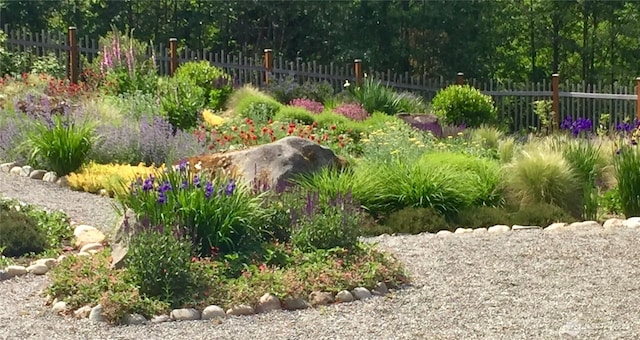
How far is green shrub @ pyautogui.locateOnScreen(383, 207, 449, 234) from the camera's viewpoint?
9500 millimetres

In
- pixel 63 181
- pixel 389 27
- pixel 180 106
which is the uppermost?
pixel 389 27

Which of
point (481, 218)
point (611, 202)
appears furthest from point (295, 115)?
point (481, 218)

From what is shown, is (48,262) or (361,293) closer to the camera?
(361,293)

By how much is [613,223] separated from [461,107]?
9.96 metres

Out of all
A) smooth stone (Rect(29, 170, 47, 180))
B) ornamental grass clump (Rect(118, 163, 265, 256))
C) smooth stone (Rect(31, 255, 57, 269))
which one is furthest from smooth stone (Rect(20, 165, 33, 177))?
ornamental grass clump (Rect(118, 163, 265, 256))

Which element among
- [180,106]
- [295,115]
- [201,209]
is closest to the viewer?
[201,209]

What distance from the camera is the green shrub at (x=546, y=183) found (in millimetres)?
10656

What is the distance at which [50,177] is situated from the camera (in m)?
11.6

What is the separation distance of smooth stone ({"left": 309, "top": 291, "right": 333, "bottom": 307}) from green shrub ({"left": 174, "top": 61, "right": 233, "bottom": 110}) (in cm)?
1182

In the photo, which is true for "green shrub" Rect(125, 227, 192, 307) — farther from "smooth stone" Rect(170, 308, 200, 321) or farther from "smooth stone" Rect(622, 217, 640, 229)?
"smooth stone" Rect(622, 217, 640, 229)

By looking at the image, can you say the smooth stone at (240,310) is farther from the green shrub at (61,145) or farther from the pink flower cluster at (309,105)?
the pink flower cluster at (309,105)

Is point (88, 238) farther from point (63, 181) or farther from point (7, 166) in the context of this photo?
point (7, 166)

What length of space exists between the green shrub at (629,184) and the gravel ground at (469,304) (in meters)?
1.71

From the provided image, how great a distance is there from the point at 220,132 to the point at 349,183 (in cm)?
485
